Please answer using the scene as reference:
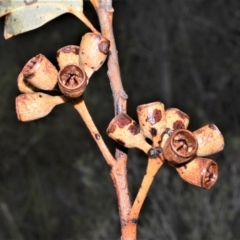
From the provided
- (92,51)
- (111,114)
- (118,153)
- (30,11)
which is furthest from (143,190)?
(111,114)

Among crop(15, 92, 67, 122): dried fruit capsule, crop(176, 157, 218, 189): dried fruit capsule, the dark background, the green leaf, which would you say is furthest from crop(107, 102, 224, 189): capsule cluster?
the dark background

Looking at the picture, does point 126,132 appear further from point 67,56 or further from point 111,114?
point 111,114

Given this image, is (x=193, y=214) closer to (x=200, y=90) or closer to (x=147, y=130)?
(x=200, y=90)

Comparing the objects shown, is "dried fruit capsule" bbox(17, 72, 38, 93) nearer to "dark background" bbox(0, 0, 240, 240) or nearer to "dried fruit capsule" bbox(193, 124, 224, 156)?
"dried fruit capsule" bbox(193, 124, 224, 156)

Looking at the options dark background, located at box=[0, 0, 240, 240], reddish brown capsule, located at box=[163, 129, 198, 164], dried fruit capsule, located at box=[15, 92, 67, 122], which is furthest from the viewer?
dark background, located at box=[0, 0, 240, 240]

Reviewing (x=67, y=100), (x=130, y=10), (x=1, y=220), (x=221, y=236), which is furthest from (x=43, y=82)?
(x=130, y=10)

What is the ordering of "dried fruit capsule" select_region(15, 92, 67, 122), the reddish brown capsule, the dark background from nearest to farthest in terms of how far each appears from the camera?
the reddish brown capsule → "dried fruit capsule" select_region(15, 92, 67, 122) → the dark background
